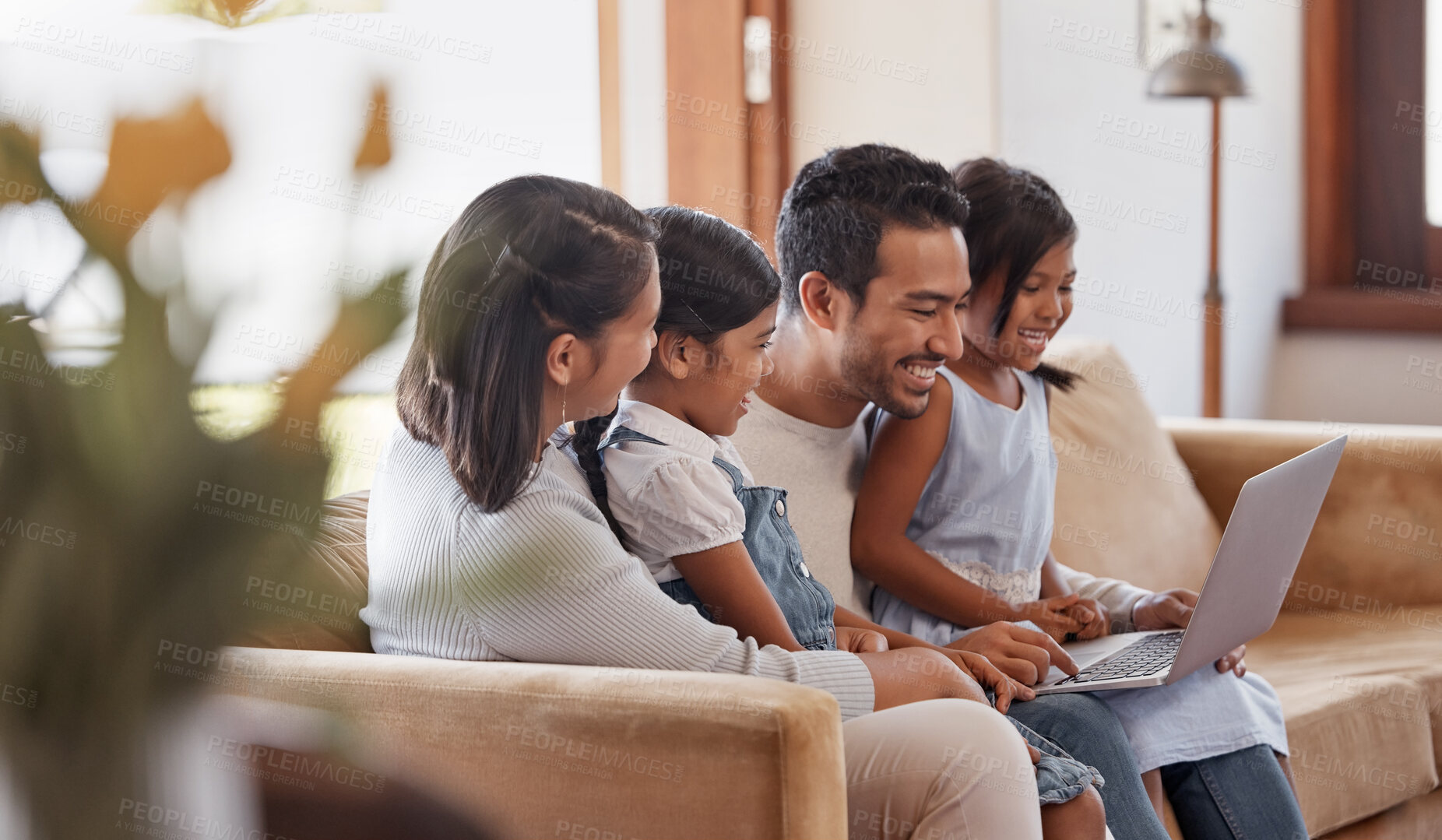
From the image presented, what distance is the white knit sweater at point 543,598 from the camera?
0.90 m

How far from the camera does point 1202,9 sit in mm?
2668

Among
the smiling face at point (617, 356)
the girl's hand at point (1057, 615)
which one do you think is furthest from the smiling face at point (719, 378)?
the girl's hand at point (1057, 615)

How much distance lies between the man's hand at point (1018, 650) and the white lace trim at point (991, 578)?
0.15 metres

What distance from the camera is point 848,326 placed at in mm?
1387

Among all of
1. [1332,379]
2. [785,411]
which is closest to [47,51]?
[785,411]

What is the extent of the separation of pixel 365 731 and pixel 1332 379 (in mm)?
2983

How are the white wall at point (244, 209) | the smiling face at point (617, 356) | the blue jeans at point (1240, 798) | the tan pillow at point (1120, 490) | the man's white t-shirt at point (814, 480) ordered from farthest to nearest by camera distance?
the tan pillow at point (1120, 490) → the man's white t-shirt at point (814, 480) → the blue jeans at point (1240, 798) → the smiling face at point (617, 356) → the white wall at point (244, 209)

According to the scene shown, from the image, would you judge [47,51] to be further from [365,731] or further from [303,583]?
[303,583]

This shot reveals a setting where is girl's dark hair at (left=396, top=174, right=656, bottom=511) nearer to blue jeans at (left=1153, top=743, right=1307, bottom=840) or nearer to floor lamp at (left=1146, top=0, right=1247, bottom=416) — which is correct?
blue jeans at (left=1153, top=743, right=1307, bottom=840)

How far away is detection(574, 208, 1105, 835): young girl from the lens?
3.45 ft

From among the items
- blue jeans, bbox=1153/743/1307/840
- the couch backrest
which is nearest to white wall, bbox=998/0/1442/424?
the couch backrest

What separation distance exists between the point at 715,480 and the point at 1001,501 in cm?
48

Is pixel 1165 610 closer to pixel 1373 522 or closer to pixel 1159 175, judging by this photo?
pixel 1373 522

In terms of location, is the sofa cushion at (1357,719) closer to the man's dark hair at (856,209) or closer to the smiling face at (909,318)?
the smiling face at (909,318)
